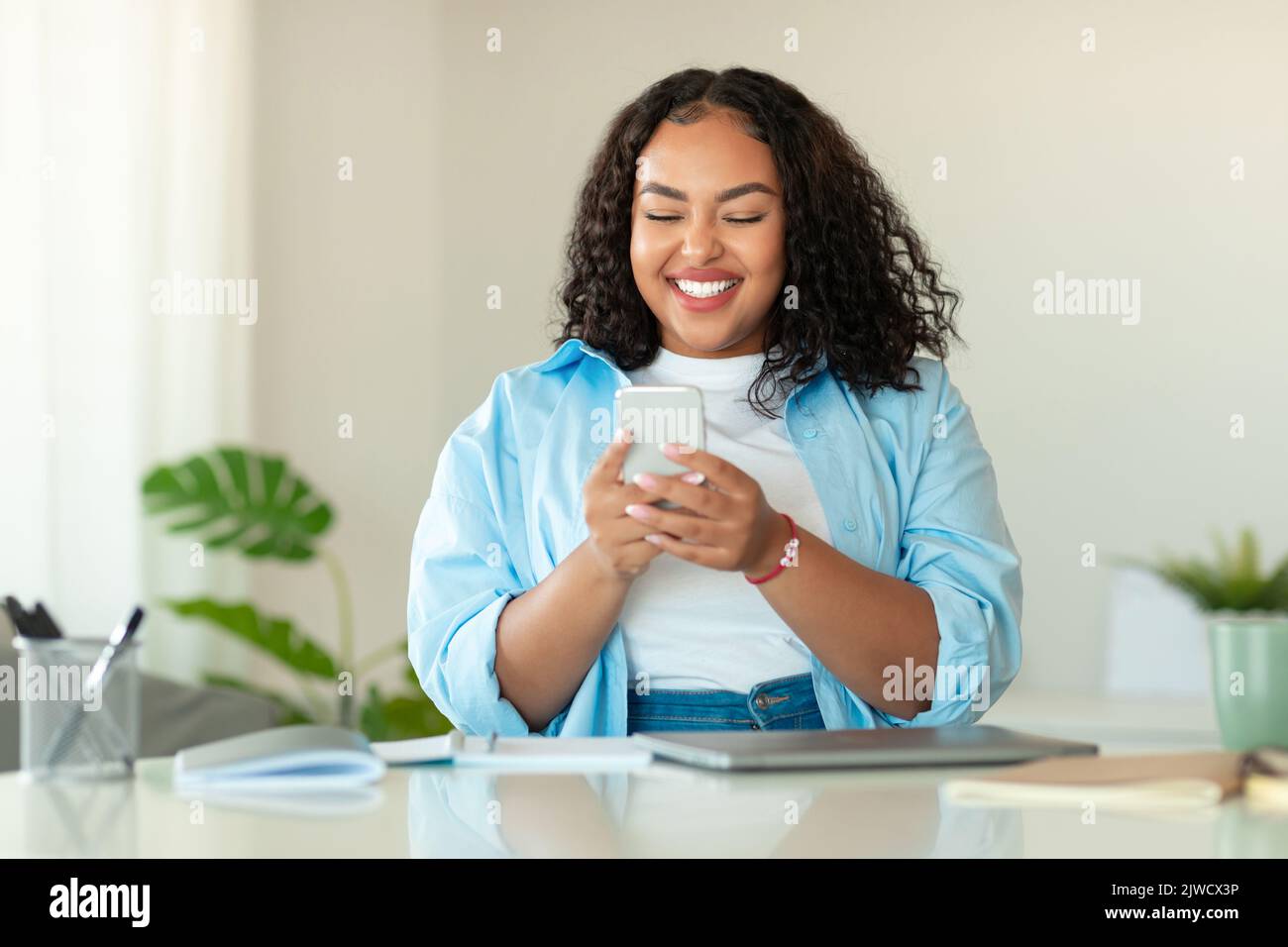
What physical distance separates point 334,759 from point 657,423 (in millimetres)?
388

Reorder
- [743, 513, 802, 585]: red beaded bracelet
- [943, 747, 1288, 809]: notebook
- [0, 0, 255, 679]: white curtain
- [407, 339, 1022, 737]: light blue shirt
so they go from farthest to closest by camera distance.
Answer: [0, 0, 255, 679]: white curtain → [407, 339, 1022, 737]: light blue shirt → [743, 513, 802, 585]: red beaded bracelet → [943, 747, 1288, 809]: notebook

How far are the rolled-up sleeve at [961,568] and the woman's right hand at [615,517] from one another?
33 centimetres

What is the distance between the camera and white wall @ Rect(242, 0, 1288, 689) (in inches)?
145

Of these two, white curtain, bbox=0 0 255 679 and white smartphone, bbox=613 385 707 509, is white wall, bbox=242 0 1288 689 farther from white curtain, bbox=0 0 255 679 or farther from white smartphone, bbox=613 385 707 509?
white smartphone, bbox=613 385 707 509

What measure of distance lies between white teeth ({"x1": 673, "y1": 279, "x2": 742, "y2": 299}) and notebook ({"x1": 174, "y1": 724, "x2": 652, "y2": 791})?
58cm

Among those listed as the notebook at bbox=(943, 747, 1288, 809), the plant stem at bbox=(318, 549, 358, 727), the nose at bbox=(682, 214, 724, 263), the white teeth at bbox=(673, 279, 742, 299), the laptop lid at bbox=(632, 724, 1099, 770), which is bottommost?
the plant stem at bbox=(318, 549, 358, 727)

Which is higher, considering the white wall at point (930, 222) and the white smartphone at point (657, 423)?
the white wall at point (930, 222)

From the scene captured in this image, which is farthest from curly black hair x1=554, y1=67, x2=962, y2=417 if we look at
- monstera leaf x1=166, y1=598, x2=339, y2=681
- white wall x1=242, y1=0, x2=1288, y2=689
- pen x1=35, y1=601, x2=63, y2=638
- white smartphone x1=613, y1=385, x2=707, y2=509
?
white wall x1=242, y1=0, x2=1288, y2=689

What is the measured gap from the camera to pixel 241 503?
3.54m

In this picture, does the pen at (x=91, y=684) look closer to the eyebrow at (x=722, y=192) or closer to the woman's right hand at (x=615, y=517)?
the woman's right hand at (x=615, y=517)

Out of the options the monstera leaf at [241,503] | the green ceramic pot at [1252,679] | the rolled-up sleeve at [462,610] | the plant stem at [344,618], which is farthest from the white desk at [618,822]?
the plant stem at [344,618]

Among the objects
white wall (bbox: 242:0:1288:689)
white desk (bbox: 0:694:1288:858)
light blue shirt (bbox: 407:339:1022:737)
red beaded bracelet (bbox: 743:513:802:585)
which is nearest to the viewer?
white desk (bbox: 0:694:1288:858)

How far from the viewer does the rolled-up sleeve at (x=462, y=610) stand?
1.41 meters
